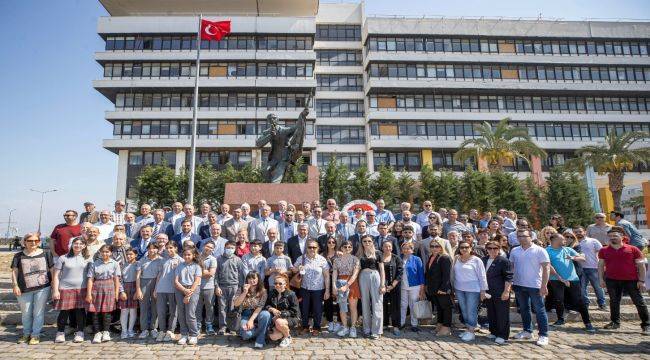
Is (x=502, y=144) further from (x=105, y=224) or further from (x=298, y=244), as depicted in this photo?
(x=105, y=224)

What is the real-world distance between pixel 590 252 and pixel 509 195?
23388 mm

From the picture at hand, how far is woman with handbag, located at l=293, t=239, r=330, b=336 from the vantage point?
22.4 feet

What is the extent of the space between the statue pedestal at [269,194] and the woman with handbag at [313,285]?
18.2 ft

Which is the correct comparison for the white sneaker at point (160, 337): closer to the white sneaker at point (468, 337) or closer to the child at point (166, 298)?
the child at point (166, 298)

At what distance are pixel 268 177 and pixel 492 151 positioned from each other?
83.1ft

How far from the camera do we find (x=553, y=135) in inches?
1714

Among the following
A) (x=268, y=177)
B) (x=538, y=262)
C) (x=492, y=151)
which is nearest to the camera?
(x=538, y=262)

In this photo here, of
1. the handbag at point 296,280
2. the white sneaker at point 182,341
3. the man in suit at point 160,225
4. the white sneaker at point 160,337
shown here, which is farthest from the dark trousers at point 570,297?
the man in suit at point 160,225

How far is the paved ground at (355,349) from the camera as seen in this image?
574cm

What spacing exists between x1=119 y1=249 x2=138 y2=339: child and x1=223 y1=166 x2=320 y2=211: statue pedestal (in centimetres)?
560

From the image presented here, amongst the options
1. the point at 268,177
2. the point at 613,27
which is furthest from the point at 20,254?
the point at 613,27

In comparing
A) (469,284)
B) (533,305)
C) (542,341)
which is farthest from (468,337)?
(533,305)

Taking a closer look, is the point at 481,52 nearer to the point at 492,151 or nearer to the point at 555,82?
the point at 555,82

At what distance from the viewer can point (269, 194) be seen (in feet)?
41.1
